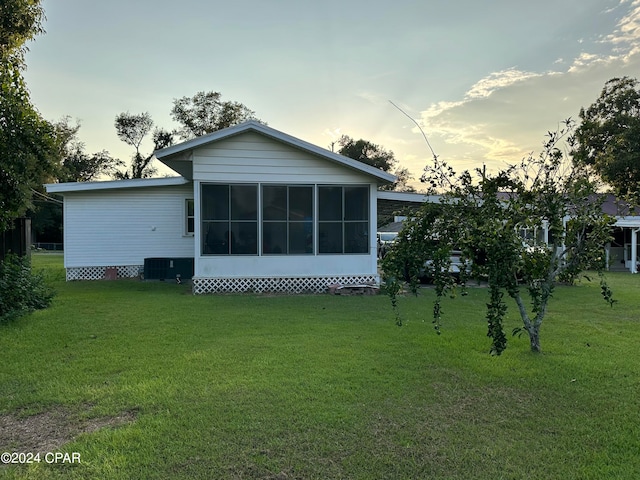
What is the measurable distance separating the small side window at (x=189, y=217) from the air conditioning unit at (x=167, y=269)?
1097 millimetres

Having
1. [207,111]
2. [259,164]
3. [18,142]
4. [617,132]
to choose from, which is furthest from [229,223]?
[207,111]

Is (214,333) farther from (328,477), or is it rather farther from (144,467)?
(328,477)

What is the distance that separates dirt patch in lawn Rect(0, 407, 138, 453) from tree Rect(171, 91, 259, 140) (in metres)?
31.6

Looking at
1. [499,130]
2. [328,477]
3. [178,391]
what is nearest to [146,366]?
[178,391]

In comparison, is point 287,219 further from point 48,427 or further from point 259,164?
point 48,427

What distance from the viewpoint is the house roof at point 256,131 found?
10.0 m

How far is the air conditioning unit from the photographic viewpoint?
13.2 m

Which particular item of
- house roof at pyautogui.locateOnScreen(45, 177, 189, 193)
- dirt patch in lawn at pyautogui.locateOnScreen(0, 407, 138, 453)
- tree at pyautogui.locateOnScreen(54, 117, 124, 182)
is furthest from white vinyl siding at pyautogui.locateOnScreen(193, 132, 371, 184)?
tree at pyautogui.locateOnScreen(54, 117, 124, 182)

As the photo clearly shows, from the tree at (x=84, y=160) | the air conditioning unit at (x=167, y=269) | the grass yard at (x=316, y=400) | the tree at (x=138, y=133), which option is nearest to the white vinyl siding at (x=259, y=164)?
the air conditioning unit at (x=167, y=269)

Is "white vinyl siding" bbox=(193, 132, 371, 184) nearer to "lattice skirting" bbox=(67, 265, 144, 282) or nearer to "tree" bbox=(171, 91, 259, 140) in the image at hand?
"lattice skirting" bbox=(67, 265, 144, 282)

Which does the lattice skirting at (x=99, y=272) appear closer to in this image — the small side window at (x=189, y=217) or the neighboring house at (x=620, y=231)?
the small side window at (x=189, y=217)

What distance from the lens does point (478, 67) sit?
997cm

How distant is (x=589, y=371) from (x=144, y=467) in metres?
4.34

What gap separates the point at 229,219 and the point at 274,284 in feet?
6.59
